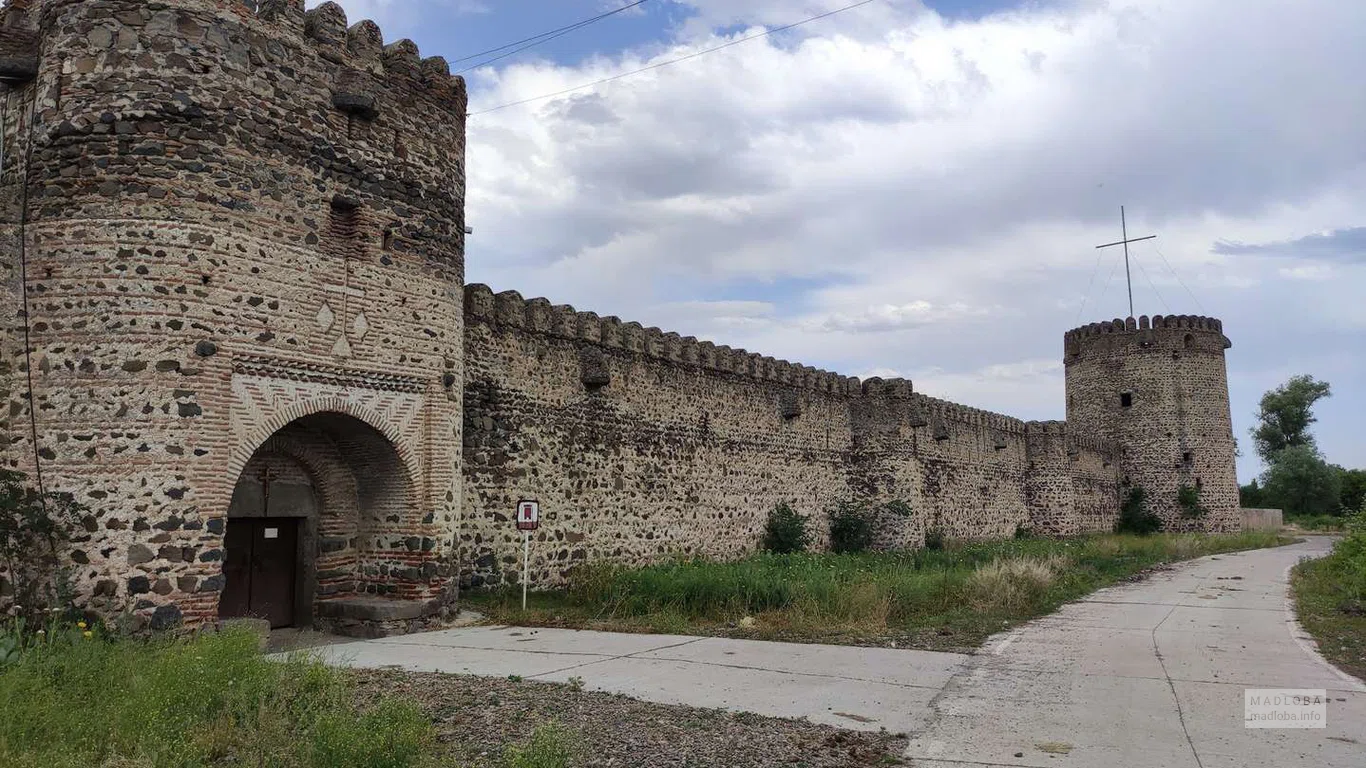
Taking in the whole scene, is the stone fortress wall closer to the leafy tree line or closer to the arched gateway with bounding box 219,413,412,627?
the arched gateway with bounding box 219,413,412,627

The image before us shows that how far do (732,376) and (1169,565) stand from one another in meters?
13.2

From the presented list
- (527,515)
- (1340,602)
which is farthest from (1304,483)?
(527,515)

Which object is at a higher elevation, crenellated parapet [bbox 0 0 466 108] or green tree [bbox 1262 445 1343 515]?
crenellated parapet [bbox 0 0 466 108]

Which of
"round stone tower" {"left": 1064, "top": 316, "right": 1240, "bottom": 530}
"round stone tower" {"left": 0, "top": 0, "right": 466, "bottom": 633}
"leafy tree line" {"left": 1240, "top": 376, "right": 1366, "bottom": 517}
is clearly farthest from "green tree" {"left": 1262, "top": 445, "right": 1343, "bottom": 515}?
"round stone tower" {"left": 0, "top": 0, "right": 466, "bottom": 633}

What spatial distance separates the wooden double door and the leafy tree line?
2337 inches

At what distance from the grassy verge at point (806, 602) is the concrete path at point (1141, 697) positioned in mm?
865

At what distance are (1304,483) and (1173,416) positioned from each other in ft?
79.9

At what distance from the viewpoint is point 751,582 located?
13.3m

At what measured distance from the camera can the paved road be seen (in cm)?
617

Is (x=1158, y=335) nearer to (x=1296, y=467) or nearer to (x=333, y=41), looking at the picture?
(x=1296, y=467)

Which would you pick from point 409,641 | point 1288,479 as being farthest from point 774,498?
point 1288,479

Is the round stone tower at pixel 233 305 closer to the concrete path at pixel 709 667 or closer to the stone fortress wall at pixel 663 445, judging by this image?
the concrete path at pixel 709 667

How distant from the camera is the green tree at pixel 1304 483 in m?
57.4

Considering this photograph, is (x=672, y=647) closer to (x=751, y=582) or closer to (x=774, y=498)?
(x=751, y=582)
